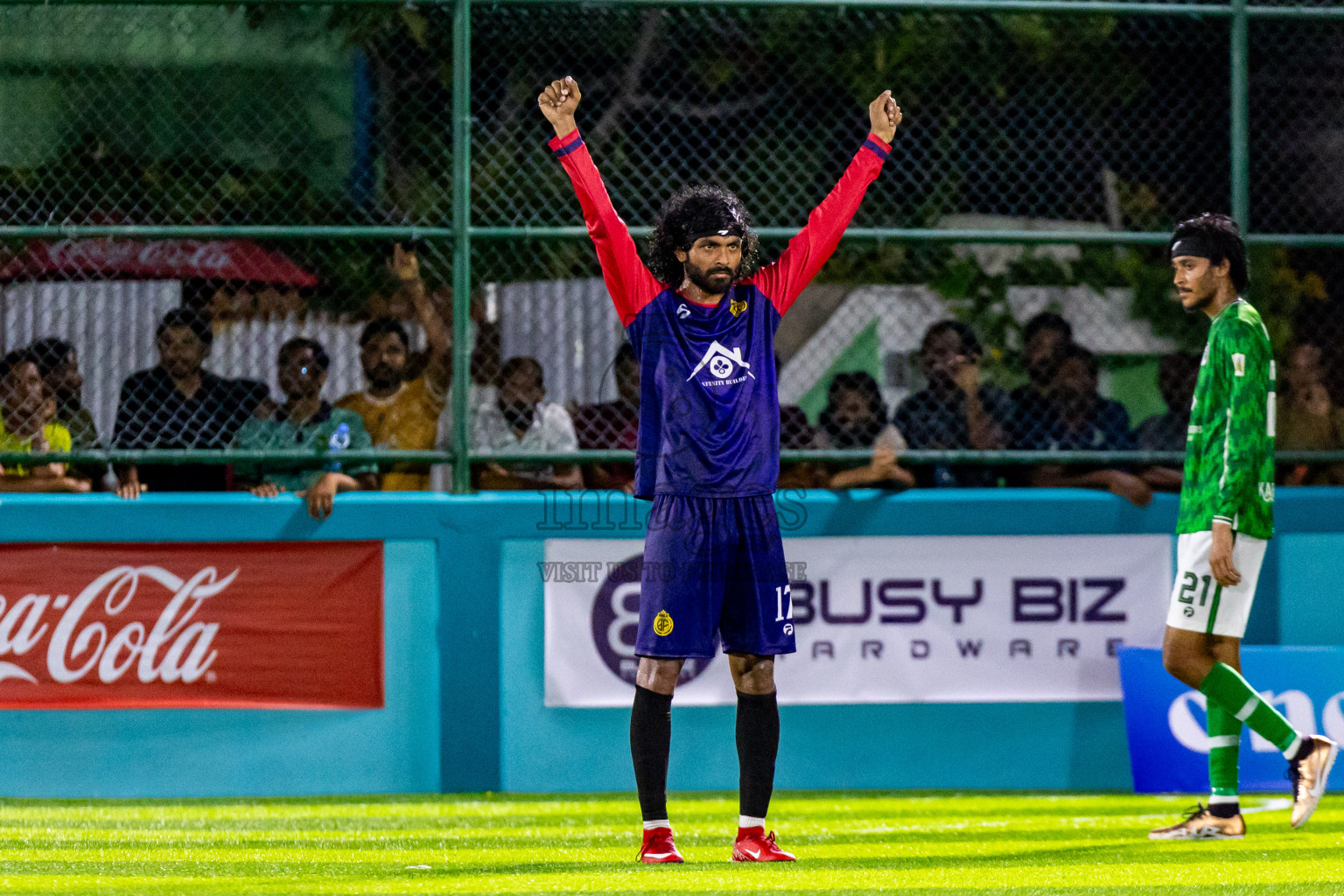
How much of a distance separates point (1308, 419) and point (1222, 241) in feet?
7.20

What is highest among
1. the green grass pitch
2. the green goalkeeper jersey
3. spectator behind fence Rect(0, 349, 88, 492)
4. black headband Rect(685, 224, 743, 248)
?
black headband Rect(685, 224, 743, 248)

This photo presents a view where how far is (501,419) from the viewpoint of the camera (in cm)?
757

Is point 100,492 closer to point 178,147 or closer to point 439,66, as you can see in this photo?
point 178,147

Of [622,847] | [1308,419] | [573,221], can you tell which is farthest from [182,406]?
[1308,419]

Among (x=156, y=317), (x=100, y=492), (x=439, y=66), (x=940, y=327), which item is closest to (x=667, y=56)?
(x=439, y=66)

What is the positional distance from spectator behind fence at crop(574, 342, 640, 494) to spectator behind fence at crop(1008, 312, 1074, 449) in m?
1.83

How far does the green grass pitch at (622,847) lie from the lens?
15.2ft

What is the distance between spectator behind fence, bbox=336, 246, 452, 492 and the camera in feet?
25.1

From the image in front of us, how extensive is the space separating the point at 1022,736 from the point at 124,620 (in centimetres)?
409

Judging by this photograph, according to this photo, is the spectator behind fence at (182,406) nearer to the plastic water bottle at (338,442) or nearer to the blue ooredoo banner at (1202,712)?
the plastic water bottle at (338,442)

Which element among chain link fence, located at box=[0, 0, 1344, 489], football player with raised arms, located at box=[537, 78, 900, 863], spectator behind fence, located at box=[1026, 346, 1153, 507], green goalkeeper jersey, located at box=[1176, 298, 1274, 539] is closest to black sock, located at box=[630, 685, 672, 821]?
football player with raised arms, located at box=[537, 78, 900, 863]

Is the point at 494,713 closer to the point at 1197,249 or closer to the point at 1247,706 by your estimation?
the point at 1247,706

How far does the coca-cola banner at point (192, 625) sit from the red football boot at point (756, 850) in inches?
104

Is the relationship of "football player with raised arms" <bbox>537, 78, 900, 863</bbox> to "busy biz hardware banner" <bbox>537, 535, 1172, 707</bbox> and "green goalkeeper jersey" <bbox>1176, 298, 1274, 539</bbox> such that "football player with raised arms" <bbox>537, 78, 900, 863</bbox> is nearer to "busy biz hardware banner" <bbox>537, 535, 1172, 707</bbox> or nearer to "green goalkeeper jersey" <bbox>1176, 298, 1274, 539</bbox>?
"green goalkeeper jersey" <bbox>1176, 298, 1274, 539</bbox>
